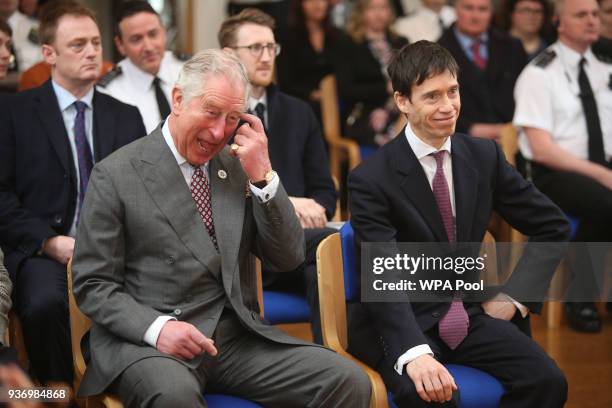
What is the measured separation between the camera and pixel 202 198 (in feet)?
8.01

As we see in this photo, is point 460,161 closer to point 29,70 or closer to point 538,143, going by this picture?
point 538,143

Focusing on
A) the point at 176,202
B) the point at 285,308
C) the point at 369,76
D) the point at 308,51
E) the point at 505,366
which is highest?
the point at 176,202

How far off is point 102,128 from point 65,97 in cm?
19

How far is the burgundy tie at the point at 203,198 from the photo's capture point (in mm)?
2430

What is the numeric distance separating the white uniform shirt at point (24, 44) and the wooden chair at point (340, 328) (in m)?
2.61

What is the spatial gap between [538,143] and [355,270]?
1749 millimetres

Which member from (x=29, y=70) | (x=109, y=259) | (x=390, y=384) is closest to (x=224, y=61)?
(x=109, y=259)

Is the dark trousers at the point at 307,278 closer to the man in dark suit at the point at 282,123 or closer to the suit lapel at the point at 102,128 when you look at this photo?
the man in dark suit at the point at 282,123

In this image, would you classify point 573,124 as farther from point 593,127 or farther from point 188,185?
point 188,185

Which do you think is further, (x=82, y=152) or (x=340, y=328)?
(x=82, y=152)

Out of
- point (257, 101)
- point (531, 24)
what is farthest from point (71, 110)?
point (531, 24)

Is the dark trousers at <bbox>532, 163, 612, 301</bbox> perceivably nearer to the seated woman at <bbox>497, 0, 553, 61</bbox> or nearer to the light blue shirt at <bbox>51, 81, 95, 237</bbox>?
the seated woman at <bbox>497, 0, 553, 61</bbox>

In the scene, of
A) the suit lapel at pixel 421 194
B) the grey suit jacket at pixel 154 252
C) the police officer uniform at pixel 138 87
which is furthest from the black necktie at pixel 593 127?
the grey suit jacket at pixel 154 252

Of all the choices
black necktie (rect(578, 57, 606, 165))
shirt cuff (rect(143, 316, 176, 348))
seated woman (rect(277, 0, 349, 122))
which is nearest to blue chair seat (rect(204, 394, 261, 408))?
shirt cuff (rect(143, 316, 176, 348))
